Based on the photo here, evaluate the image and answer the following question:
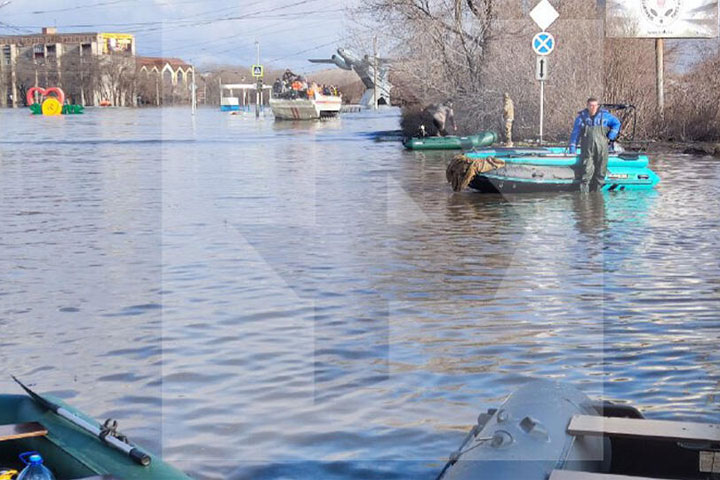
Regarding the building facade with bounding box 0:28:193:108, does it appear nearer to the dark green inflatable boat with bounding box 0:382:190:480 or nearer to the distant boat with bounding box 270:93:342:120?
the distant boat with bounding box 270:93:342:120

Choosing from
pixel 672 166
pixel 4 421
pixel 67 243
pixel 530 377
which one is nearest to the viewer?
pixel 4 421

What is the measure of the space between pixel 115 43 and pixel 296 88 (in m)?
110

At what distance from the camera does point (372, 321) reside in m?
9.87

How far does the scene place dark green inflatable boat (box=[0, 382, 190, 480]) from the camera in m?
4.35

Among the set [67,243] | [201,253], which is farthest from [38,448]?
[67,243]

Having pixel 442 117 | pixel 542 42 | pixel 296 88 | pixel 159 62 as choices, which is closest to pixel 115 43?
pixel 159 62

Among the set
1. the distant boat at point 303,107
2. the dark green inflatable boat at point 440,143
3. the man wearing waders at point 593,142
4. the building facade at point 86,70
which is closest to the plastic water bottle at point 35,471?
the man wearing waders at point 593,142

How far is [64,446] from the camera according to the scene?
4.69 meters

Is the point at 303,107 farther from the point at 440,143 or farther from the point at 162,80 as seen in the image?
the point at 162,80

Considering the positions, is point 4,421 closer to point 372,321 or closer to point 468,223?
point 372,321

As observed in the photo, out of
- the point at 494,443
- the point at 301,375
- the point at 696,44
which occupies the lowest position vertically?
the point at 301,375

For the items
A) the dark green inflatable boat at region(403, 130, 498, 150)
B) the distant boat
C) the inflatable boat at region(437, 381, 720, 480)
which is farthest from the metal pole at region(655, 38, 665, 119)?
the distant boat

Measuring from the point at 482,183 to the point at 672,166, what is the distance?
861 centimetres

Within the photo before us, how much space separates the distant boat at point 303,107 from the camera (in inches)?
3027
